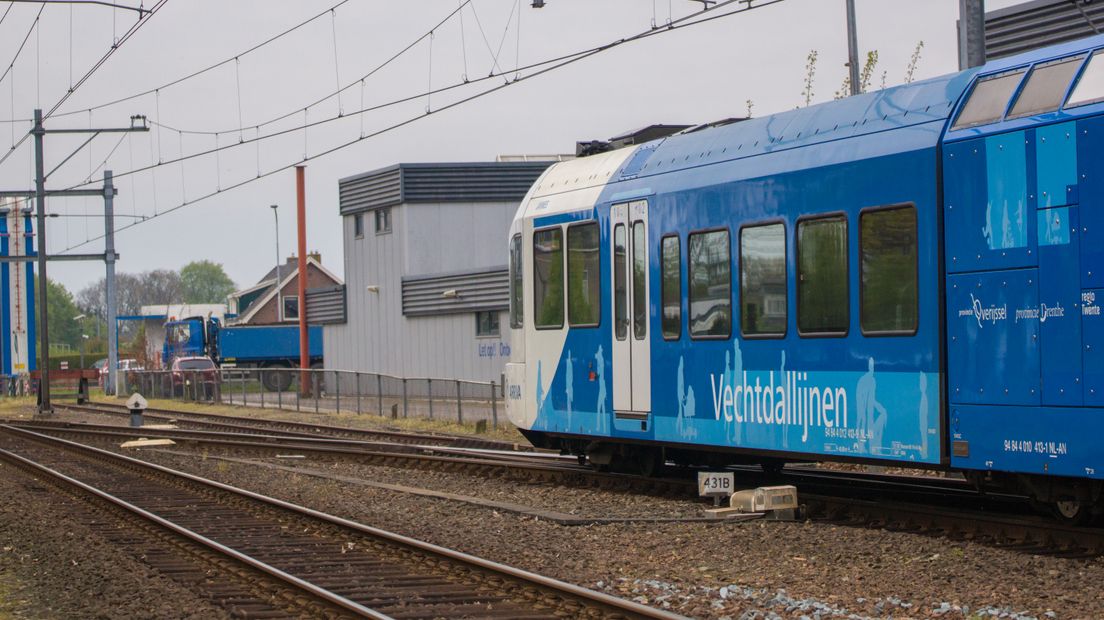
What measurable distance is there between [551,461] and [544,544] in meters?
7.25

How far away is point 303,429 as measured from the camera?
30062mm

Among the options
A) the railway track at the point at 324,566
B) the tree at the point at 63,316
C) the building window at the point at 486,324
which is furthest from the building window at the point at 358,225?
the tree at the point at 63,316

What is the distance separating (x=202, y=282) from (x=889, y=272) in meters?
176

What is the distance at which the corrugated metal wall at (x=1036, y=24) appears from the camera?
65.6ft

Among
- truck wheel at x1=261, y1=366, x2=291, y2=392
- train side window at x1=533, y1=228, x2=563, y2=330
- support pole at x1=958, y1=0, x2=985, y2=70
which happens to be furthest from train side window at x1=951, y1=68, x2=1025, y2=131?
truck wheel at x1=261, y1=366, x2=291, y2=392

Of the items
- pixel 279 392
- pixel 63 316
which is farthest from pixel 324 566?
pixel 63 316

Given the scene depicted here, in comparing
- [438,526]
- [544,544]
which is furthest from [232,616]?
[438,526]

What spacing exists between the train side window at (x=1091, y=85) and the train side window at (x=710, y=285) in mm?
3991

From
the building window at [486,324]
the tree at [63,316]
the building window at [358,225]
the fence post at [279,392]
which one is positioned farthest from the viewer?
the tree at [63,316]

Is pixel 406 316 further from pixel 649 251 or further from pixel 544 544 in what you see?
pixel 544 544

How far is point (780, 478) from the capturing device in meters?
15.1

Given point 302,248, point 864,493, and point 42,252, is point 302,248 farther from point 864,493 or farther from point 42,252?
point 864,493

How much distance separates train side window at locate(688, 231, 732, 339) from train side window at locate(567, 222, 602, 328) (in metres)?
1.72

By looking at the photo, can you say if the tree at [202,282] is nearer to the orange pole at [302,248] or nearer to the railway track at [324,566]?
the orange pole at [302,248]
